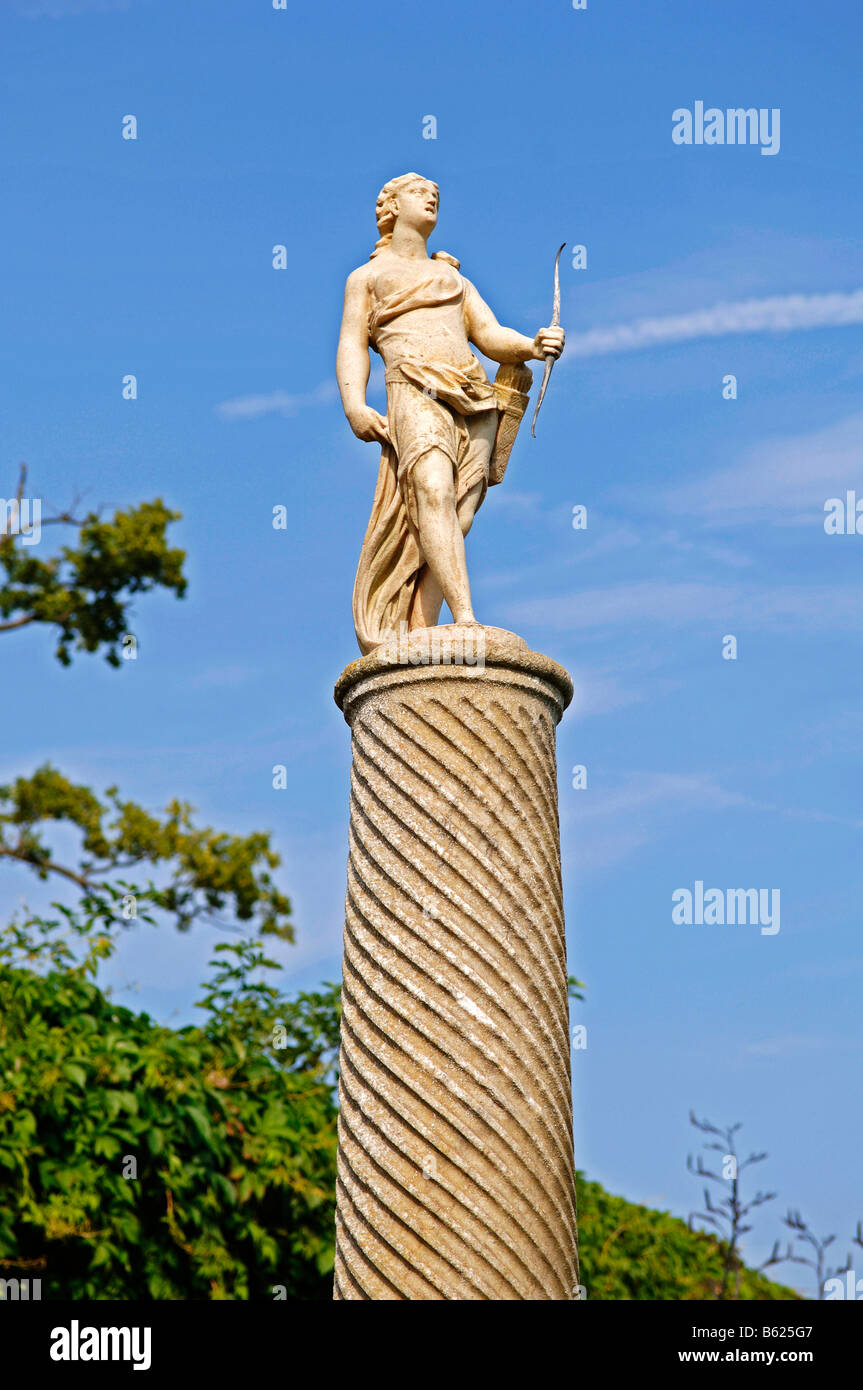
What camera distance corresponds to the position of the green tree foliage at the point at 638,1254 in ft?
39.6

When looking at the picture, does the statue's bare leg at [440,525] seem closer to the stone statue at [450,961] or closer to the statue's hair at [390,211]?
the stone statue at [450,961]

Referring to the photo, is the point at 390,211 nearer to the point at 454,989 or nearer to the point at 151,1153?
the point at 454,989

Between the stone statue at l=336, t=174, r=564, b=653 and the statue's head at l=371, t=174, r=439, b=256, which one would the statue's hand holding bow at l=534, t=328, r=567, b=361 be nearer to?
the stone statue at l=336, t=174, r=564, b=653

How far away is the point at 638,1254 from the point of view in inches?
514

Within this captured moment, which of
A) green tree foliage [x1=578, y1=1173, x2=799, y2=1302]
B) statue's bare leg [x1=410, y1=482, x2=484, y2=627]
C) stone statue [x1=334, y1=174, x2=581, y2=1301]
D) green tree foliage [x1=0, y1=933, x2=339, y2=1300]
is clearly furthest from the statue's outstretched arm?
green tree foliage [x1=578, y1=1173, x2=799, y2=1302]

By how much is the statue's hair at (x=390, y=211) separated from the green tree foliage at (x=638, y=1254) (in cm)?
779

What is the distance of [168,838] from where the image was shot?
16625 mm

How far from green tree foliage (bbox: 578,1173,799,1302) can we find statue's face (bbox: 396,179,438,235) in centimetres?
794

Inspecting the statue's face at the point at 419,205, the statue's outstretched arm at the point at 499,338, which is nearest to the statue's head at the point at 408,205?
the statue's face at the point at 419,205

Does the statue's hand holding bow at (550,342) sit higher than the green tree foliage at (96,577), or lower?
lower
